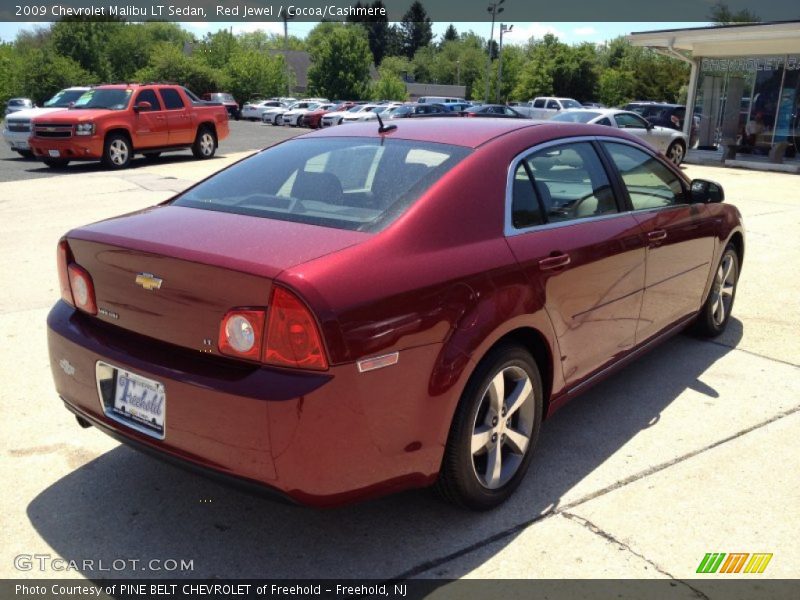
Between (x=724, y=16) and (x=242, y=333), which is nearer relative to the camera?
(x=242, y=333)

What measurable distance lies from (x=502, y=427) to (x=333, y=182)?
4.31 feet

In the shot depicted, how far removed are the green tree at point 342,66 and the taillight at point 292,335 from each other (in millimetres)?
63654

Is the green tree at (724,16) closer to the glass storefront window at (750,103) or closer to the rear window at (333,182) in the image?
the glass storefront window at (750,103)

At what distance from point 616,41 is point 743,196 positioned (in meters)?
91.3

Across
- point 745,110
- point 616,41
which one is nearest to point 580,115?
point 745,110

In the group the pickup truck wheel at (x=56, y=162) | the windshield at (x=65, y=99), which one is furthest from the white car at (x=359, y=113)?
the pickup truck wheel at (x=56, y=162)

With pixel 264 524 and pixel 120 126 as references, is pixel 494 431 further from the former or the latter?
pixel 120 126

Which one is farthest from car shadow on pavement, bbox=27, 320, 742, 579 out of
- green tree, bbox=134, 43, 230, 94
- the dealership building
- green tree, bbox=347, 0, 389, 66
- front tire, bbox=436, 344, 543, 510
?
green tree, bbox=347, 0, 389, 66

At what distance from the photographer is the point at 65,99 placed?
59.8 feet

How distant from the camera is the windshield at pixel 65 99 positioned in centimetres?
1783

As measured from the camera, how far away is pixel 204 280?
2.55 metres

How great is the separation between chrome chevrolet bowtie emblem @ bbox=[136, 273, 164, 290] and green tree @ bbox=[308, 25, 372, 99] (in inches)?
2492

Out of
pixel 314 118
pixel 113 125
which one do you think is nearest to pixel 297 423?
pixel 113 125

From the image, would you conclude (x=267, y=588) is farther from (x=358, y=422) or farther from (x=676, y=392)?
Answer: (x=676, y=392)
